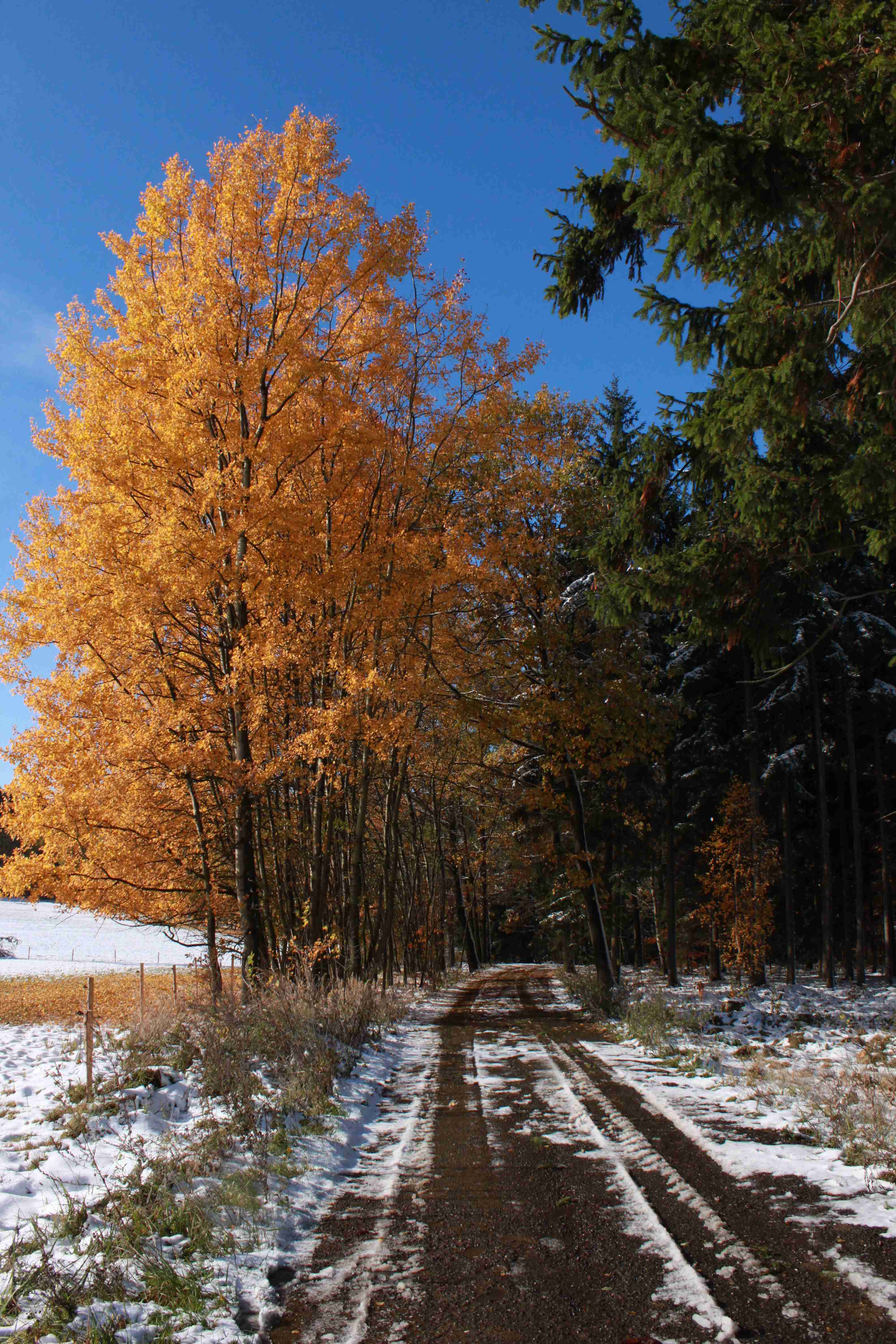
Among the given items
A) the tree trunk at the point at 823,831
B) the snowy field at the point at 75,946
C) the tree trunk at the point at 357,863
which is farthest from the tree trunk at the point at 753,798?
the snowy field at the point at 75,946

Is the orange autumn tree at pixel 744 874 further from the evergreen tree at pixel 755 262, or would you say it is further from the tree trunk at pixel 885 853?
the evergreen tree at pixel 755 262

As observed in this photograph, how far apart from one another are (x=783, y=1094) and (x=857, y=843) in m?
15.2

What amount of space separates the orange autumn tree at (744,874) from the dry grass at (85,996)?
1147cm

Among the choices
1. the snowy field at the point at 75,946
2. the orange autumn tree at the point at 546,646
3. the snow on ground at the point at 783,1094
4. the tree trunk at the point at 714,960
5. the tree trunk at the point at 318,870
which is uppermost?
the orange autumn tree at the point at 546,646

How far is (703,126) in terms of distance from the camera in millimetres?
5785

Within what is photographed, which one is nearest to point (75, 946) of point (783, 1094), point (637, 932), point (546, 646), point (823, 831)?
point (637, 932)

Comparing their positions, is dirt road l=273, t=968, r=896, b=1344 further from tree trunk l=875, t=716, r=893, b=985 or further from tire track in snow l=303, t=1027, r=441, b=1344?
tree trunk l=875, t=716, r=893, b=985

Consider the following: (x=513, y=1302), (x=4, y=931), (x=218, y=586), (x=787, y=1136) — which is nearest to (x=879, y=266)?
(x=787, y=1136)

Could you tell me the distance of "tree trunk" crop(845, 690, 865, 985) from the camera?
21.0 metres

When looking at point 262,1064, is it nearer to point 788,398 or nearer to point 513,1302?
point 513,1302

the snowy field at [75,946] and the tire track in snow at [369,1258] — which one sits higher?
the tire track in snow at [369,1258]

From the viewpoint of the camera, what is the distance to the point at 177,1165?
5.19 metres

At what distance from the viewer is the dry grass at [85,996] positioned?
11266 millimetres

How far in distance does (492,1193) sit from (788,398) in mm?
6287
